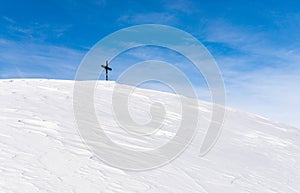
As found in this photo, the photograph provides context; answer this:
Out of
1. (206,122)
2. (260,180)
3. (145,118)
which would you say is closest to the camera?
(260,180)

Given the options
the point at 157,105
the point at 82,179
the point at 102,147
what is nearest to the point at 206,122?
the point at 157,105

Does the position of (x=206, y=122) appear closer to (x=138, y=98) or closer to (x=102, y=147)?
(x=138, y=98)

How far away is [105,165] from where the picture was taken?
15.5ft

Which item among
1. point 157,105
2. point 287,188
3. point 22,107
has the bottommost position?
point 287,188

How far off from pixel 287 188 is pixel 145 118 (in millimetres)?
4119

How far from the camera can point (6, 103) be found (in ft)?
24.3

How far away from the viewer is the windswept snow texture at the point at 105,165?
156 inches

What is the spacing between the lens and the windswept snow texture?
397 centimetres

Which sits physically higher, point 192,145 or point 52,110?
point 52,110

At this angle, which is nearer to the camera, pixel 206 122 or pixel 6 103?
pixel 6 103

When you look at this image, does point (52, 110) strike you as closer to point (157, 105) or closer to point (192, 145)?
point (192, 145)

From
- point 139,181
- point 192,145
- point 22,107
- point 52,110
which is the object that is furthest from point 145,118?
point 139,181

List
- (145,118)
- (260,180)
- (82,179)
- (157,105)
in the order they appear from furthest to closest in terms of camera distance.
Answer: (157,105), (145,118), (260,180), (82,179)

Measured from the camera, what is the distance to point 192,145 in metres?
7.18
